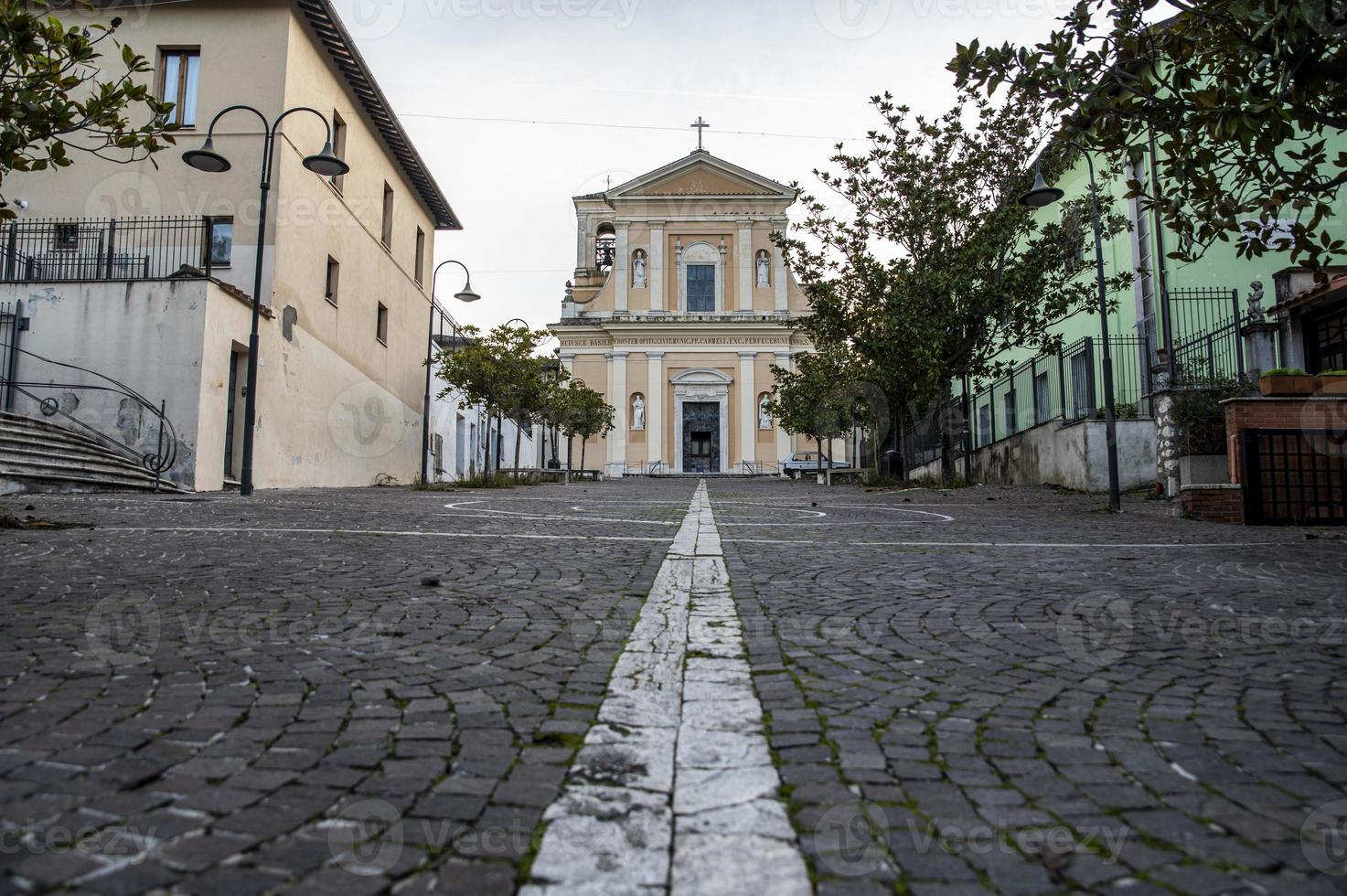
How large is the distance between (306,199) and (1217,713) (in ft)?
63.5

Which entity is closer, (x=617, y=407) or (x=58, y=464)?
(x=58, y=464)

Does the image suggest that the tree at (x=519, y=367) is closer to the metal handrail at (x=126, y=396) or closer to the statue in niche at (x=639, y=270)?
the metal handrail at (x=126, y=396)

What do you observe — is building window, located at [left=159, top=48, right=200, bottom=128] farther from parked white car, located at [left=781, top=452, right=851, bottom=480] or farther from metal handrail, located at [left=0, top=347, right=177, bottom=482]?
parked white car, located at [left=781, top=452, right=851, bottom=480]

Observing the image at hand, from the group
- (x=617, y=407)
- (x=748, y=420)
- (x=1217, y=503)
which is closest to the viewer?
(x=1217, y=503)

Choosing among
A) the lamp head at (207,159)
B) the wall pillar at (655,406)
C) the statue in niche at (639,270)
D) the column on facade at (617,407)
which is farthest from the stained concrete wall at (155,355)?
the statue in niche at (639,270)

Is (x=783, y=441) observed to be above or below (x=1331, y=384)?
above

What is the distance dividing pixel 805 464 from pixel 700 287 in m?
12.3

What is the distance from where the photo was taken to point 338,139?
67.5ft

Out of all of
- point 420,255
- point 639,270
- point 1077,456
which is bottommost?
point 1077,456

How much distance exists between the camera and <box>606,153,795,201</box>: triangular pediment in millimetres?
43250

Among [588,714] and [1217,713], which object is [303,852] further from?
[1217,713]

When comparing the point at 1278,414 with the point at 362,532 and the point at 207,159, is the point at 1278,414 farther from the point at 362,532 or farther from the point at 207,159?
the point at 207,159

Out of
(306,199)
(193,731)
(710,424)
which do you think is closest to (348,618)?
(193,731)

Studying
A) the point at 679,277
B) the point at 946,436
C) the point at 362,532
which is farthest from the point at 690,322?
the point at 362,532
